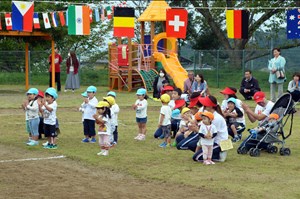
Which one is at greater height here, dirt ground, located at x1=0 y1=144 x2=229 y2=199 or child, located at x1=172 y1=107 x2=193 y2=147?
child, located at x1=172 y1=107 x2=193 y2=147

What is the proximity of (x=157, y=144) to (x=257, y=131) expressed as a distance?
249 centimetres

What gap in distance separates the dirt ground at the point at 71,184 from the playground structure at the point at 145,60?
1811cm

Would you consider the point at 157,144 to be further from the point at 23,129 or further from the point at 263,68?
the point at 263,68

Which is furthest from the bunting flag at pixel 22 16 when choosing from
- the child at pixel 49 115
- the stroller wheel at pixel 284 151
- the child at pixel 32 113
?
the stroller wheel at pixel 284 151

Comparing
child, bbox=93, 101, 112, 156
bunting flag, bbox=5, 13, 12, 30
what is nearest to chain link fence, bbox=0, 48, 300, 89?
bunting flag, bbox=5, 13, 12, 30

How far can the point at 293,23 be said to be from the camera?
26328mm

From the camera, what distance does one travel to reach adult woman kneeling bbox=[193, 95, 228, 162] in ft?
41.8

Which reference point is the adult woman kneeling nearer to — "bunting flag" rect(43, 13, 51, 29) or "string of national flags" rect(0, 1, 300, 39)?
"string of national flags" rect(0, 1, 300, 39)

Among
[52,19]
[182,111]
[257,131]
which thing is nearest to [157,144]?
[182,111]

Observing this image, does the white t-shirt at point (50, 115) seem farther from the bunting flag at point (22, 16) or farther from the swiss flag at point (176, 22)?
the swiss flag at point (176, 22)

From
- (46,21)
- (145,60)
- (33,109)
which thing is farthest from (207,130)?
(145,60)

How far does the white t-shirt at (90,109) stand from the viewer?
15281 mm

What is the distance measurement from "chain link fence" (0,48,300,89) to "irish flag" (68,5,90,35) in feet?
33.3

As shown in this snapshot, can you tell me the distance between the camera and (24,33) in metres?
29.5
